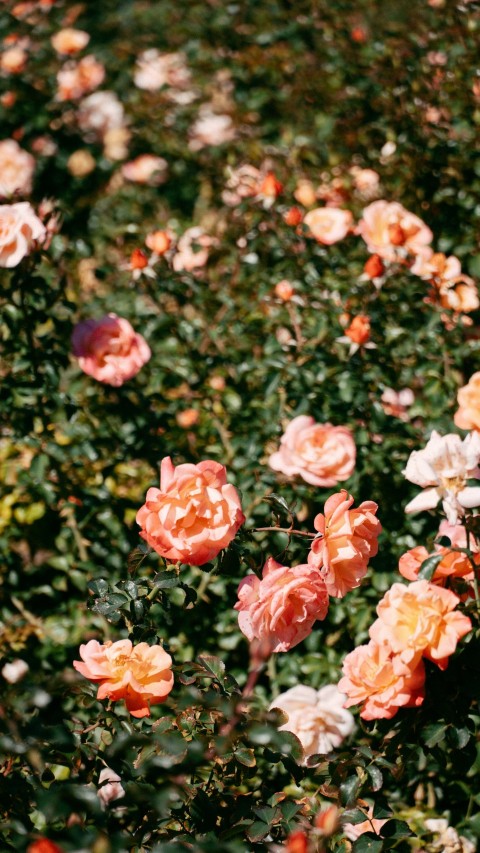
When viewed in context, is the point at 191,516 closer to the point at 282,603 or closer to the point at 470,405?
the point at 282,603

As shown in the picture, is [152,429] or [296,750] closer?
[296,750]

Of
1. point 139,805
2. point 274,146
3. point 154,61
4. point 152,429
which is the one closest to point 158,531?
point 139,805

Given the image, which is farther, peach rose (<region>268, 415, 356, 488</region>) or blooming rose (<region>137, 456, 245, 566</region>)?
peach rose (<region>268, 415, 356, 488</region>)

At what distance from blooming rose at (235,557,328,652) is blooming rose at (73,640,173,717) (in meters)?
0.15

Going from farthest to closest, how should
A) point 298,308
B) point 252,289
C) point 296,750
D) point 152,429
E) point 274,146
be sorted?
point 274,146 → point 252,289 → point 298,308 → point 152,429 → point 296,750

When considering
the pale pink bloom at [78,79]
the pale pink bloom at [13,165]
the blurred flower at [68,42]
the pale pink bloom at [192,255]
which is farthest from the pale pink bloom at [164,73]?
the pale pink bloom at [192,255]

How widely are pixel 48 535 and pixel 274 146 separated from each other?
6.79 ft

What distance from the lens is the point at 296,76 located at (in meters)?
3.41

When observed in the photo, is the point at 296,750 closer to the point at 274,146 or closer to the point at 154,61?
the point at 274,146

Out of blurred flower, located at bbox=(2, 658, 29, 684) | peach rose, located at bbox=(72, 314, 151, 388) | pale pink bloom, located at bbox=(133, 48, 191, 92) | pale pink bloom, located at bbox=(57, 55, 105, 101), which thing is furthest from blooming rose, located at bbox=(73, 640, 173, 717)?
pale pink bloom, located at bbox=(133, 48, 191, 92)

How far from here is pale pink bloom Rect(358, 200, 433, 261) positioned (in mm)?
2121

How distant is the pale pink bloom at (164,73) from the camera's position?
398 cm

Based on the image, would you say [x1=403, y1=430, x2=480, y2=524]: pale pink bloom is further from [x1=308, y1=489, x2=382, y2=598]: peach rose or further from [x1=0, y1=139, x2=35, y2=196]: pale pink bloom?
[x1=0, y1=139, x2=35, y2=196]: pale pink bloom

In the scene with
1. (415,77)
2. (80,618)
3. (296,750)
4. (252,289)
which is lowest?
(80,618)
